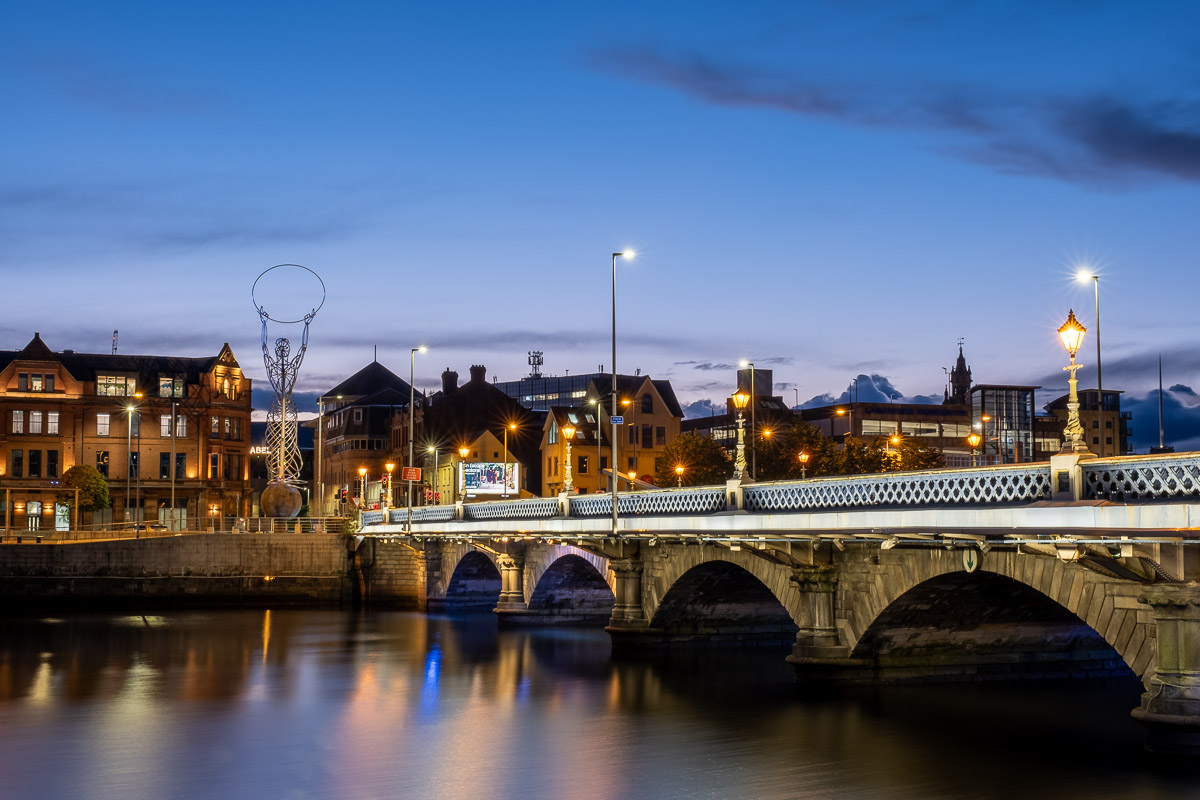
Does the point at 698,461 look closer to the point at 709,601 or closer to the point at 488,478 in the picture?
the point at 488,478

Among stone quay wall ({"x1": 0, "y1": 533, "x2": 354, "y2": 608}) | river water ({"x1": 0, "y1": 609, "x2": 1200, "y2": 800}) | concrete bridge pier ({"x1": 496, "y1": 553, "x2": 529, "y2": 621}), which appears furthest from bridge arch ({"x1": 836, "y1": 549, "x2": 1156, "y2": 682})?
stone quay wall ({"x1": 0, "y1": 533, "x2": 354, "y2": 608})

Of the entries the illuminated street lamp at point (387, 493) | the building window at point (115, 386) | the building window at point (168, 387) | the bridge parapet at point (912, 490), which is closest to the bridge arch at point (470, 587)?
the illuminated street lamp at point (387, 493)

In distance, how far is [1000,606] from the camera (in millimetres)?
38406

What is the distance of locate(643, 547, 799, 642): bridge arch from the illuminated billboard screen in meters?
40.3

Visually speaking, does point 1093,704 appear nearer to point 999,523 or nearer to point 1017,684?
point 1017,684

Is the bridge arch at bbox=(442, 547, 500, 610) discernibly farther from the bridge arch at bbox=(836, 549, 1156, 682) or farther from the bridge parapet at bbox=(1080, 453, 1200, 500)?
the bridge parapet at bbox=(1080, 453, 1200, 500)

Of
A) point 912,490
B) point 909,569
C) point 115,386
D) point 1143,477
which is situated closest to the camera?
point 1143,477

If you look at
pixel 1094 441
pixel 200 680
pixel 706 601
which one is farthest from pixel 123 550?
pixel 1094 441

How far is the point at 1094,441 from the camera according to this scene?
17125cm

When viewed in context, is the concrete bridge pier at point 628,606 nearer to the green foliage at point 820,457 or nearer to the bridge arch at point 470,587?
the bridge arch at point 470,587

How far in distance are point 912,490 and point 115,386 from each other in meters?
103

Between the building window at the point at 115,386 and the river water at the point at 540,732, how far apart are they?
Answer: 6809 centimetres

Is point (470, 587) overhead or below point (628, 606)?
below

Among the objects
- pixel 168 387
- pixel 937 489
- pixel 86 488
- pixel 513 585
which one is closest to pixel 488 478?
pixel 513 585
